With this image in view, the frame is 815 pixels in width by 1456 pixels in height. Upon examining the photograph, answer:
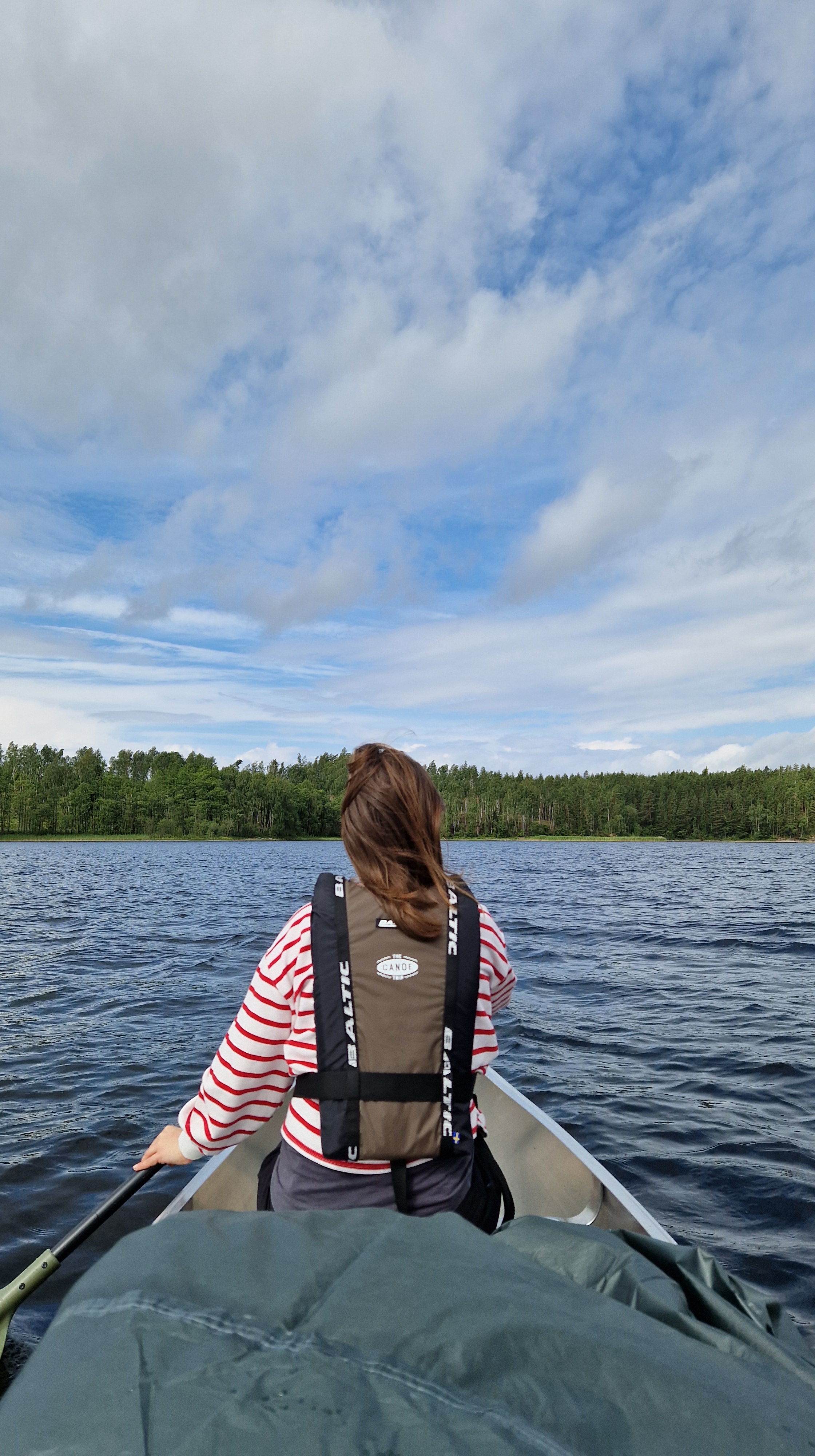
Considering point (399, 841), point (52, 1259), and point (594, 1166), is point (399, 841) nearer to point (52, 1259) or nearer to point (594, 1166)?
point (52, 1259)

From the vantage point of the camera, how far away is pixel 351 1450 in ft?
3.68

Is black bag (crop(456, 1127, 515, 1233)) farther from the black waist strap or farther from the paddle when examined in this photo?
the paddle

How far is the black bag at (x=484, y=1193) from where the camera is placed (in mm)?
2721

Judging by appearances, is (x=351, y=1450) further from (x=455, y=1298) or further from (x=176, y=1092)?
(x=176, y=1092)

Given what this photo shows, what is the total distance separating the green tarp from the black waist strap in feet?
3.03

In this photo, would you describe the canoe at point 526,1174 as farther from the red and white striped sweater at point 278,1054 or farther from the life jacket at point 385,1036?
the life jacket at point 385,1036

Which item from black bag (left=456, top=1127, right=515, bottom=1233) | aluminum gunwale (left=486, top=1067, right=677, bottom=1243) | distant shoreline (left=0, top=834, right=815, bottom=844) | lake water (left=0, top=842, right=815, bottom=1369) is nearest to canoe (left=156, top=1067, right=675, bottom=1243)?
aluminum gunwale (left=486, top=1067, right=677, bottom=1243)

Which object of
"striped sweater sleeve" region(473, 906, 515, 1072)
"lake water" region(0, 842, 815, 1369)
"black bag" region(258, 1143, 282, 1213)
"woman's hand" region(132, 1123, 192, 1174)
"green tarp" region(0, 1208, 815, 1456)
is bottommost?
"lake water" region(0, 842, 815, 1369)

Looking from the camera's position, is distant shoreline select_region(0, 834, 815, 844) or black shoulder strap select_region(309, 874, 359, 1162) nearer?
black shoulder strap select_region(309, 874, 359, 1162)

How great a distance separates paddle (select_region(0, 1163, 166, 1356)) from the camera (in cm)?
359

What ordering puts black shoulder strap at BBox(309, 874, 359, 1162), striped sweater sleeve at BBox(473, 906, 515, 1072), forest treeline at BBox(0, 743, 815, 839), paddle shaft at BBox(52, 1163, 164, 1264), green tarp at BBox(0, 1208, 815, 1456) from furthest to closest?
1. forest treeline at BBox(0, 743, 815, 839)
2. paddle shaft at BBox(52, 1163, 164, 1264)
3. striped sweater sleeve at BBox(473, 906, 515, 1072)
4. black shoulder strap at BBox(309, 874, 359, 1162)
5. green tarp at BBox(0, 1208, 815, 1456)

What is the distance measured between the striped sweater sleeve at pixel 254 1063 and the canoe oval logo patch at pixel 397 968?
232 millimetres

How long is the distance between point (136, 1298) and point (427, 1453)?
0.54 metres

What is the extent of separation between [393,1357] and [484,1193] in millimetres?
1680
